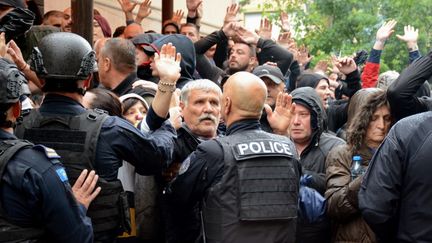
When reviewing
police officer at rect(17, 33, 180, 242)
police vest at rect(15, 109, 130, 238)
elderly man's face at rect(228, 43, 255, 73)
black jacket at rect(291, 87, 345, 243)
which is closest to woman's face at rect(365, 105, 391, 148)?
black jacket at rect(291, 87, 345, 243)

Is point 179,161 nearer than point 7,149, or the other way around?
point 7,149

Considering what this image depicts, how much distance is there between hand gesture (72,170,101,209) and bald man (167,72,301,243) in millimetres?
706

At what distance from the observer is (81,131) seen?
388 cm

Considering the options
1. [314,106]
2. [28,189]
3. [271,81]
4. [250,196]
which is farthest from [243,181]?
[271,81]

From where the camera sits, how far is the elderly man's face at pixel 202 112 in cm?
504

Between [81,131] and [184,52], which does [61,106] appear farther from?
[184,52]

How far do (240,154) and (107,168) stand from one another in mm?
813

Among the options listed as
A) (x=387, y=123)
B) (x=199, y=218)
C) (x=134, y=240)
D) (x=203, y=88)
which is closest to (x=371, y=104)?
(x=387, y=123)

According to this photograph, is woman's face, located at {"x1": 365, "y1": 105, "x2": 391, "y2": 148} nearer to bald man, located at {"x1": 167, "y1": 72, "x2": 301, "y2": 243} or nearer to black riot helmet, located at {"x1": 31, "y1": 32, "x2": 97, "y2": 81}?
bald man, located at {"x1": 167, "y1": 72, "x2": 301, "y2": 243}

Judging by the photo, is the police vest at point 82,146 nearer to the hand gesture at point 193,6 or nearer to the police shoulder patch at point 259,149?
the police shoulder patch at point 259,149

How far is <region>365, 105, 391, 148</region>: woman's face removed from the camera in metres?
5.29

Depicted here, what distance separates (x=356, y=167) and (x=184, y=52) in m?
1.99

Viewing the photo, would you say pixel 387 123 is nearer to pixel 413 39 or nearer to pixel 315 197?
pixel 315 197

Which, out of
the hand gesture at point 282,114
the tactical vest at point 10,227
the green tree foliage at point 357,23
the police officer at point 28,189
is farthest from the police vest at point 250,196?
the green tree foliage at point 357,23
